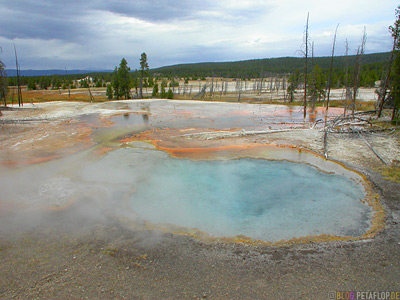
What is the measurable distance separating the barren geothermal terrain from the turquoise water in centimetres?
5

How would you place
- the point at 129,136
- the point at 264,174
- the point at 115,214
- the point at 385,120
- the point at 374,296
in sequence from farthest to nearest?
the point at 385,120 < the point at 129,136 < the point at 264,174 < the point at 115,214 < the point at 374,296

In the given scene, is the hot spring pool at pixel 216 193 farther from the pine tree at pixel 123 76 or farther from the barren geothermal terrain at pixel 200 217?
the pine tree at pixel 123 76

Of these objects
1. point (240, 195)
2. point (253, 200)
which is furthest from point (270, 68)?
point (253, 200)

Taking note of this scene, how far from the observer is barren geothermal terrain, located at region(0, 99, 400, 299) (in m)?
4.45

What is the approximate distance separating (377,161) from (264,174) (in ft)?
14.9

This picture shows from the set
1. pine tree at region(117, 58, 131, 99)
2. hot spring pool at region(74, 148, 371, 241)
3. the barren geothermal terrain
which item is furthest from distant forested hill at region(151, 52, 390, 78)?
hot spring pool at region(74, 148, 371, 241)

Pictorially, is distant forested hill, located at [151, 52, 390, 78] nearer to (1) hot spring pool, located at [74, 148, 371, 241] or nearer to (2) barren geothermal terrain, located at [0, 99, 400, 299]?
(2) barren geothermal terrain, located at [0, 99, 400, 299]

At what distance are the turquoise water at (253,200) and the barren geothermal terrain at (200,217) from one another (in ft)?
0.15

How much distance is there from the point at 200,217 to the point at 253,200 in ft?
5.88

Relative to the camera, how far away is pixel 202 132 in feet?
51.4

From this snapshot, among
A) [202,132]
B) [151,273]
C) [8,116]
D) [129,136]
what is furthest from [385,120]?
[8,116]

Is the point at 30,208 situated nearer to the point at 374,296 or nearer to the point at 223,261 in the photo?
the point at 223,261

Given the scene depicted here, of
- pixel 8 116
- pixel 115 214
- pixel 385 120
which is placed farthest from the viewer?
pixel 8 116

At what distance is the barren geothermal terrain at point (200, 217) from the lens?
4.45m
